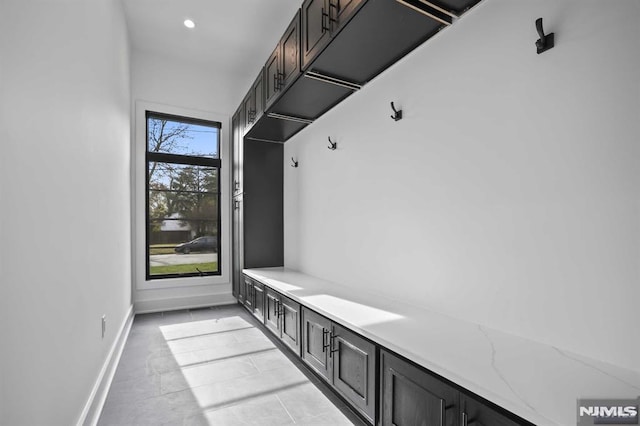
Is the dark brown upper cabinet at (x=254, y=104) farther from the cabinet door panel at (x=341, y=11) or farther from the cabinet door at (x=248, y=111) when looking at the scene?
the cabinet door panel at (x=341, y=11)

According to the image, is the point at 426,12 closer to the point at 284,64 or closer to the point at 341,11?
the point at 341,11

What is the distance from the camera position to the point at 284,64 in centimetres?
268

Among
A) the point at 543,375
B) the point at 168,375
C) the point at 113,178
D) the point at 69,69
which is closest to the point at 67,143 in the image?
the point at 69,69

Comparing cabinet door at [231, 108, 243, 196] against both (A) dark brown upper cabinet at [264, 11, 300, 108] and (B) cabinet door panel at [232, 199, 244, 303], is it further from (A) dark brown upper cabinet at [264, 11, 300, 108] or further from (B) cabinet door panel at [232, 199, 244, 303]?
(A) dark brown upper cabinet at [264, 11, 300, 108]

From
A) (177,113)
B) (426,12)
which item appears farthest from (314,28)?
(177,113)

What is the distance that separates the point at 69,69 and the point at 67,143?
0.40 metres

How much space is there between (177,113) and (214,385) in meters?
3.76

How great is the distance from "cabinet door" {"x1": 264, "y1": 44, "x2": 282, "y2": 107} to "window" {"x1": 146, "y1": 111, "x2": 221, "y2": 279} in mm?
1953

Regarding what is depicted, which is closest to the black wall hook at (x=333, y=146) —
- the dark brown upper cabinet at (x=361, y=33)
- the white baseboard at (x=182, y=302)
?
the dark brown upper cabinet at (x=361, y=33)

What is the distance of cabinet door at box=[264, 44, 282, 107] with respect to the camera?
9.20 ft

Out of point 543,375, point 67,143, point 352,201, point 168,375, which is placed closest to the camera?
point 543,375

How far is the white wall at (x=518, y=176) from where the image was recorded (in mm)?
1143

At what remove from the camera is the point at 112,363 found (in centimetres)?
257

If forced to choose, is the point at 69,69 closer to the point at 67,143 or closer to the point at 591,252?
the point at 67,143
